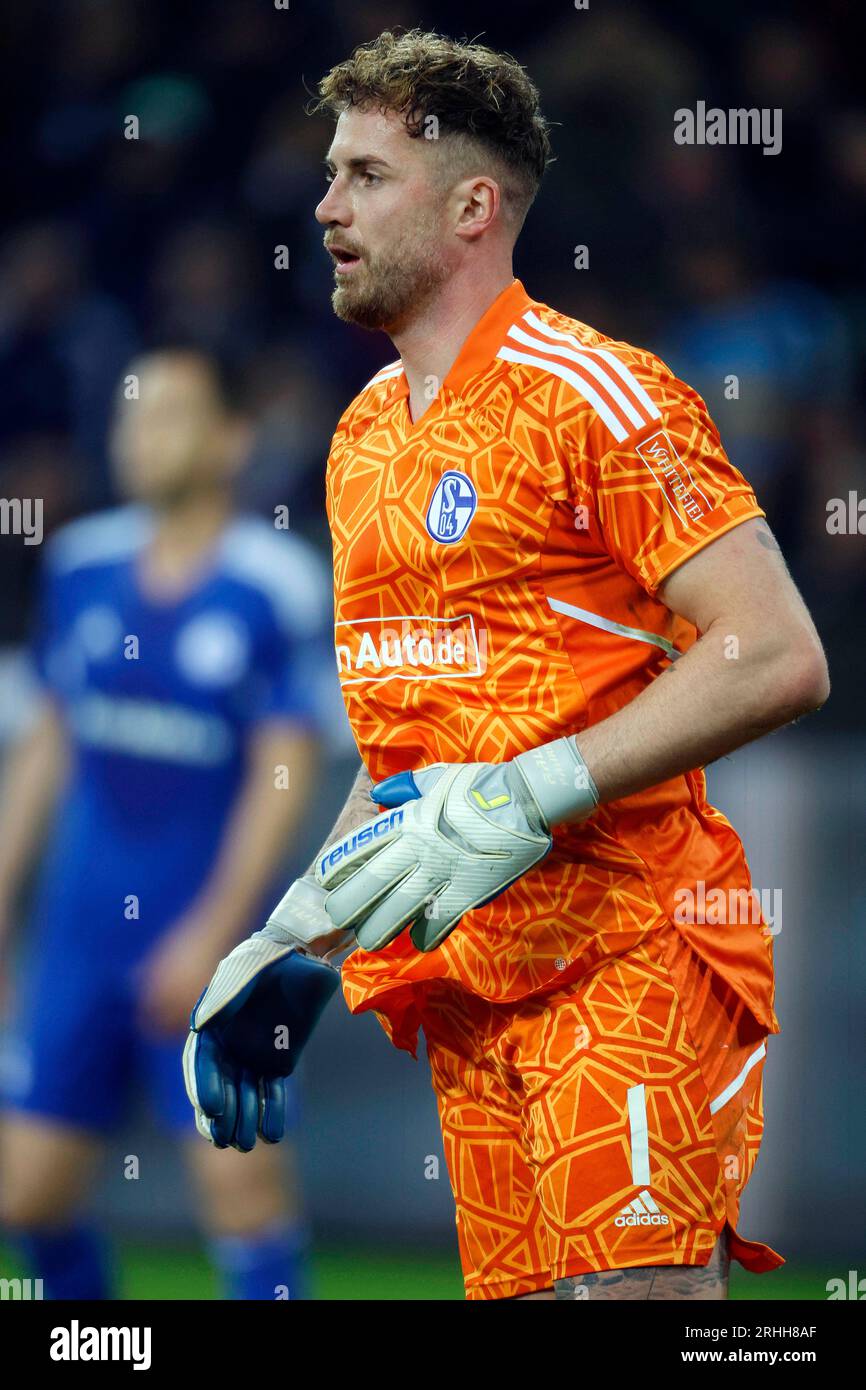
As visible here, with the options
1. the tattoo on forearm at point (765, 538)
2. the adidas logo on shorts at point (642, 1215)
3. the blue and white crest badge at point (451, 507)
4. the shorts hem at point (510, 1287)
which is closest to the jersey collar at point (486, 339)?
the blue and white crest badge at point (451, 507)

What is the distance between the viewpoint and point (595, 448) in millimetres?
1794

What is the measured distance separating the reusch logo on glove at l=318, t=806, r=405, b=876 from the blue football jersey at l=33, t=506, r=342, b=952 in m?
1.75

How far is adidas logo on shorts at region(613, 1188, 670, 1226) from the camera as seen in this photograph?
5.80 ft

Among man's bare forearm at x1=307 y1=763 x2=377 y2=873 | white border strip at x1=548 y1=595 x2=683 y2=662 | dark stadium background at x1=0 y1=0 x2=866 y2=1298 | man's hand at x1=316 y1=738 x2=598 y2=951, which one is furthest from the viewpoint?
dark stadium background at x1=0 y1=0 x2=866 y2=1298

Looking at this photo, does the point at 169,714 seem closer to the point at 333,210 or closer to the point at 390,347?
the point at 390,347

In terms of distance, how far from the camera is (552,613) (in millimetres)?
1850

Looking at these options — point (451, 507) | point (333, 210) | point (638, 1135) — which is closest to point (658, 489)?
point (451, 507)

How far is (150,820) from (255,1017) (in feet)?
5.20

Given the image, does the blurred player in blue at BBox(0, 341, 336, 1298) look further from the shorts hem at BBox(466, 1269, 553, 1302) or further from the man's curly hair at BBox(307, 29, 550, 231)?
the man's curly hair at BBox(307, 29, 550, 231)

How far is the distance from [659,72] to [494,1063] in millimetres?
3247

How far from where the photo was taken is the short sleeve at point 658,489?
1.76 m

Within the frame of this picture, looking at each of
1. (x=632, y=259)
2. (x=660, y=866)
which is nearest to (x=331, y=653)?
(x=632, y=259)

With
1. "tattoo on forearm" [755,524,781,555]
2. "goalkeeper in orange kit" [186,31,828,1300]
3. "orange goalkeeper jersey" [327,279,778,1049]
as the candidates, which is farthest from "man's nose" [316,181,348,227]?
"tattoo on forearm" [755,524,781,555]

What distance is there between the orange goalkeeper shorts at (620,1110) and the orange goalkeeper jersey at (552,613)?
4 cm
